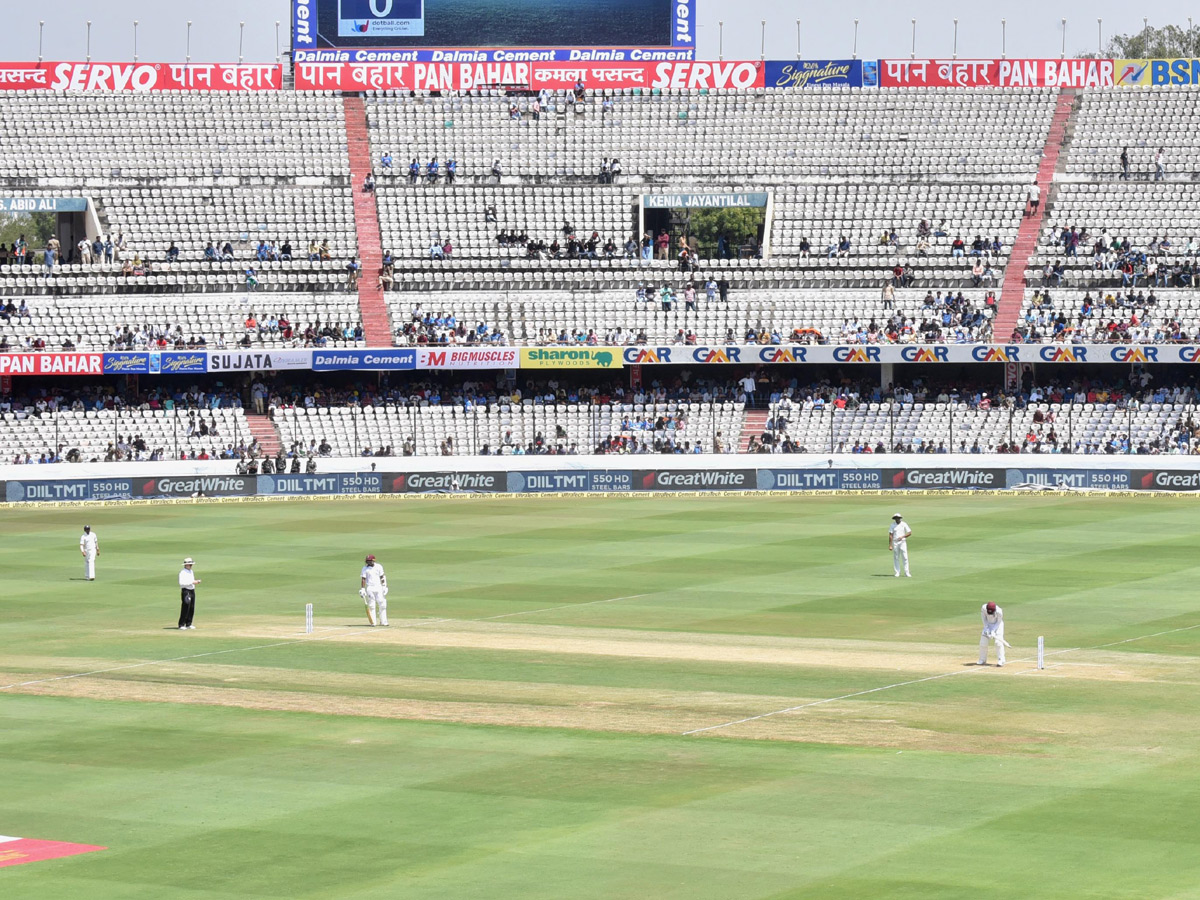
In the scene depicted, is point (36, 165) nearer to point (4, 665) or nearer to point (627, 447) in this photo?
point (627, 447)

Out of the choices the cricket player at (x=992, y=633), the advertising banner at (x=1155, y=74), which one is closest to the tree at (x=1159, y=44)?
the advertising banner at (x=1155, y=74)

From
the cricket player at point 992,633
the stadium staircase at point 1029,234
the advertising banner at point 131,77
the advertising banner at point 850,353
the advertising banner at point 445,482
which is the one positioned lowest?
the advertising banner at point 445,482

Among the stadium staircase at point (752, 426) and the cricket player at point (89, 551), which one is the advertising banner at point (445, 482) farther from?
the cricket player at point (89, 551)

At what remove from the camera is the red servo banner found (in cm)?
8019

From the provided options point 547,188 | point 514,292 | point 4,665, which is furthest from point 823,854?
point 547,188

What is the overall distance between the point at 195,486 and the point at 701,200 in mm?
25994

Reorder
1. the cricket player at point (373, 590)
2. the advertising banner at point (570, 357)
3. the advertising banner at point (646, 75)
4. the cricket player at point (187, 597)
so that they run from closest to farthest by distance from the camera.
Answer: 1. the cricket player at point (187, 597)
2. the cricket player at point (373, 590)
3. the advertising banner at point (570, 357)
4. the advertising banner at point (646, 75)

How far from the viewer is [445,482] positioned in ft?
207

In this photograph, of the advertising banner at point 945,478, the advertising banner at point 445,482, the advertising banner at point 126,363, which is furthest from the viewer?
the advertising banner at point 126,363

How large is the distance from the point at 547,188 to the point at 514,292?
6.92 metres

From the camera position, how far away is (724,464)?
63688mm

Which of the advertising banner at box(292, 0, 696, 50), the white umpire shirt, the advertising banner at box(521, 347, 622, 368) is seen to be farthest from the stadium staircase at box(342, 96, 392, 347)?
the white umpire shirt

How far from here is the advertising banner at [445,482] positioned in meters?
63.0

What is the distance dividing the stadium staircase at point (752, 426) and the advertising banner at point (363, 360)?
40.7 ft
